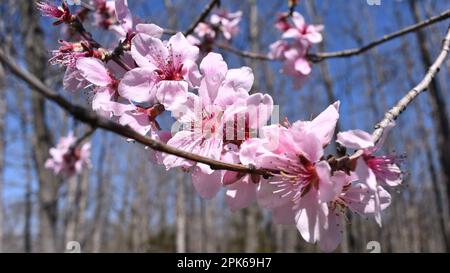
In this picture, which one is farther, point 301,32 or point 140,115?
point 301,32

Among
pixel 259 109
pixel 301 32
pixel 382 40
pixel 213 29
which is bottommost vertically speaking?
pixel 259 109

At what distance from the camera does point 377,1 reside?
1.85 meters

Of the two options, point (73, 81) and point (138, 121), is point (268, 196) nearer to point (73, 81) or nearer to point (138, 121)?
point (138, 121)

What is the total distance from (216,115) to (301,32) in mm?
1687

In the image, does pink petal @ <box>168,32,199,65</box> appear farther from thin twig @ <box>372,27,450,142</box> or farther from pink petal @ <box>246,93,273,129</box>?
thin twig @ <box>372,27,450,142</box>

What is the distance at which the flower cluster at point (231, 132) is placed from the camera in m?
0.91

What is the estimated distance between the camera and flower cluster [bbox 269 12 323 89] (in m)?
2.40

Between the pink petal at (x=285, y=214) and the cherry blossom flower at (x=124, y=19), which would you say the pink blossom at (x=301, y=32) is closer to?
the cherry blossom flower at (x=124, y=19)

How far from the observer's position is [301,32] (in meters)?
2.55

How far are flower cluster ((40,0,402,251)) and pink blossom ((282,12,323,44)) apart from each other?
4.73ft

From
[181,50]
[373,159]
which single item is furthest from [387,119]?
[181,50]

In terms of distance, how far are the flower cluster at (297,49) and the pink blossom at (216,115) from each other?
142 cm

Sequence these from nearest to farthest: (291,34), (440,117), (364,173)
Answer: (364,173) < (291,34) < (440,117)
